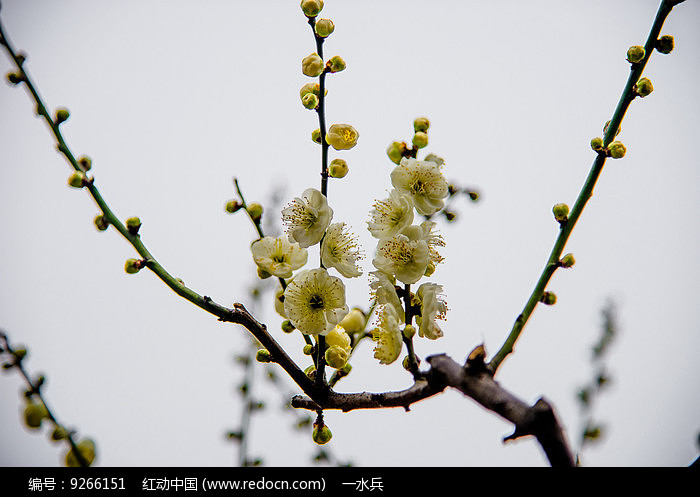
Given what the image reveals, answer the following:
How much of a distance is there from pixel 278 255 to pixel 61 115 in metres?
0.53

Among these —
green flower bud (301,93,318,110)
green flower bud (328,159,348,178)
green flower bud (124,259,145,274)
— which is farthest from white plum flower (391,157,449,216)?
green flower bud (124,259,145,274)

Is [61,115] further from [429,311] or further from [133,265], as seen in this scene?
[429,311]

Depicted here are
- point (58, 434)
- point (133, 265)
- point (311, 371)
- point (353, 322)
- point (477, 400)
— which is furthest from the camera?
point (353, 322)

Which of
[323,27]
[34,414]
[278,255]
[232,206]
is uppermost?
[323,27]

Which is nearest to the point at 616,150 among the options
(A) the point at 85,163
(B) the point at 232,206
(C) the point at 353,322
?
(C) the point at 353,322

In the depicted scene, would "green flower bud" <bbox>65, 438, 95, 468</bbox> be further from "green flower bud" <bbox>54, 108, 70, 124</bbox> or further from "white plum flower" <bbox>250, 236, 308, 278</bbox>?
"green flower bud" <bbox>54, 108, 70, 124</bbox>

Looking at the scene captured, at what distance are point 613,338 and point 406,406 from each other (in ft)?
6.95

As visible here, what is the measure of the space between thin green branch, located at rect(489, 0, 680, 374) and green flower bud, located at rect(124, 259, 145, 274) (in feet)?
2.35

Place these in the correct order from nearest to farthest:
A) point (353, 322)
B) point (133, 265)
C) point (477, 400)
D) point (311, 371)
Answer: point (477, 400)
point (133, 265)
point (311, 371)
point (353, 322)

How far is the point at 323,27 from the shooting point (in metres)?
1.01

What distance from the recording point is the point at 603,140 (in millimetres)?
974

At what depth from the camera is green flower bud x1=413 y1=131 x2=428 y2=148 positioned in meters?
1.04

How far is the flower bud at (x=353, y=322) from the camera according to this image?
1155mm

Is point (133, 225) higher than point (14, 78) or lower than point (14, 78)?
lower
